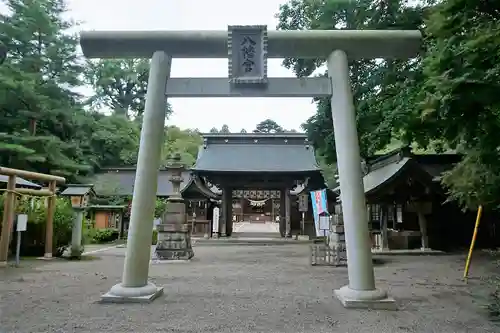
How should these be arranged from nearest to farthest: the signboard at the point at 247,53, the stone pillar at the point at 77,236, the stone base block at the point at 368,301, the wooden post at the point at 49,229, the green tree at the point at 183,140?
the stone base block at the point at 368,301
the signboard at the point at 247,53
the wooden post at the point at 49,229
the stone pillar at the point at 77,236
the green tree at the point at 183,140

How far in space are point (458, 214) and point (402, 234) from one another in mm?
2802

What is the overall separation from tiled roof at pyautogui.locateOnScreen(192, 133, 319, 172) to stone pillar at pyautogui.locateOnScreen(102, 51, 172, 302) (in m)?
15.9

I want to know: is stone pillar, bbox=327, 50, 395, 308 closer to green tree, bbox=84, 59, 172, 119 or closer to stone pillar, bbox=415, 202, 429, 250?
stone pillar, bbox=415, 202, 429, 250

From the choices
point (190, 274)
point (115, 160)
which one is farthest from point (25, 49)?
point (190, 274)

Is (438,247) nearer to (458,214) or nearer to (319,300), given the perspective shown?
(458,214)

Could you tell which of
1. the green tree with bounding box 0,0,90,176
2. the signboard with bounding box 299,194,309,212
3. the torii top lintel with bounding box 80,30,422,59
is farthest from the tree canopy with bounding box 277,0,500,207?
the green tree with bounding box 0,0,90,176

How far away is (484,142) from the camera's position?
5.94 meters

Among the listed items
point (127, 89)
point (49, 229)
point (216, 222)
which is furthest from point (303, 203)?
point (127, 89)

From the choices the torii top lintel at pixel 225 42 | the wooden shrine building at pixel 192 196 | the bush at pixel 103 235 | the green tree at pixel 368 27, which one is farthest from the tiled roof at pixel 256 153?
the torii top lintel at pixel 225 42

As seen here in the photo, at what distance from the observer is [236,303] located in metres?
5.98

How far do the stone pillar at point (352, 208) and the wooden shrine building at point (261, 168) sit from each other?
15.9 m

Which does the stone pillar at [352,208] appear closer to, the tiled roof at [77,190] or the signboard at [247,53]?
the signboard at [247,53]

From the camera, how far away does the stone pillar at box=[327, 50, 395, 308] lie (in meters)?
5.65

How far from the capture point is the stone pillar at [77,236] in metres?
12.3
